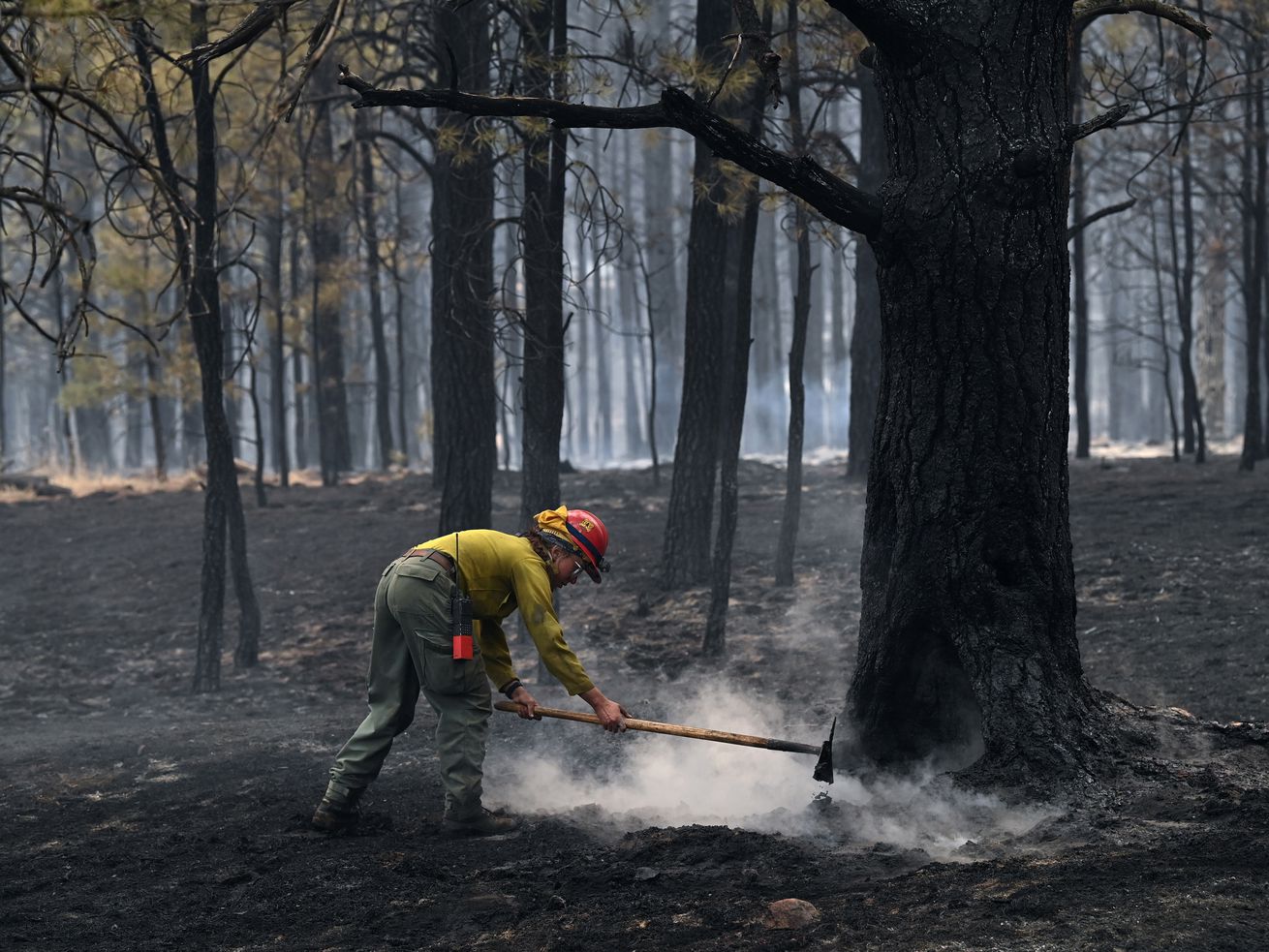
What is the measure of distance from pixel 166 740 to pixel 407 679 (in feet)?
10.5

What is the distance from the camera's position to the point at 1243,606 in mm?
9031

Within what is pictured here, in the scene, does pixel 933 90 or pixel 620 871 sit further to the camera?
pixel 933 90

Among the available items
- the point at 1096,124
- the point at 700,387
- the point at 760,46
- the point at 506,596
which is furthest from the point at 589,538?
the point at 700,387

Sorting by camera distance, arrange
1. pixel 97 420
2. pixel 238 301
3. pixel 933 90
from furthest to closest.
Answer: pixel 97 420, pixel 238 301, pixel 933 90

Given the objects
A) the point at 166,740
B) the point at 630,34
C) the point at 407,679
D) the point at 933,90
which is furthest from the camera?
the point at 630,34

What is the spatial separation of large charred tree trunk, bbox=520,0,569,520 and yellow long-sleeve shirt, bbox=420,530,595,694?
11.9ft

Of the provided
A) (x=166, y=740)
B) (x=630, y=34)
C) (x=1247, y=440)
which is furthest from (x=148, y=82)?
(x=1247, y=440)

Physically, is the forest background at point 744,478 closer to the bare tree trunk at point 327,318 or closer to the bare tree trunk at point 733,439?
the bare tree trunk at point 733,439

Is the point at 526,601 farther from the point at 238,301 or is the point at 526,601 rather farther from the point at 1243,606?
the point at 238,301

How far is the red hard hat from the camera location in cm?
556

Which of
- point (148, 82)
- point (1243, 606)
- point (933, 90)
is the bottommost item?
point (1243, 606)

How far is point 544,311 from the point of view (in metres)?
9.69

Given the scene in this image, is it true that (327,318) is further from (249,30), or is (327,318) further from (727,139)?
(727,139)

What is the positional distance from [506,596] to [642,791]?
4.70 ft
